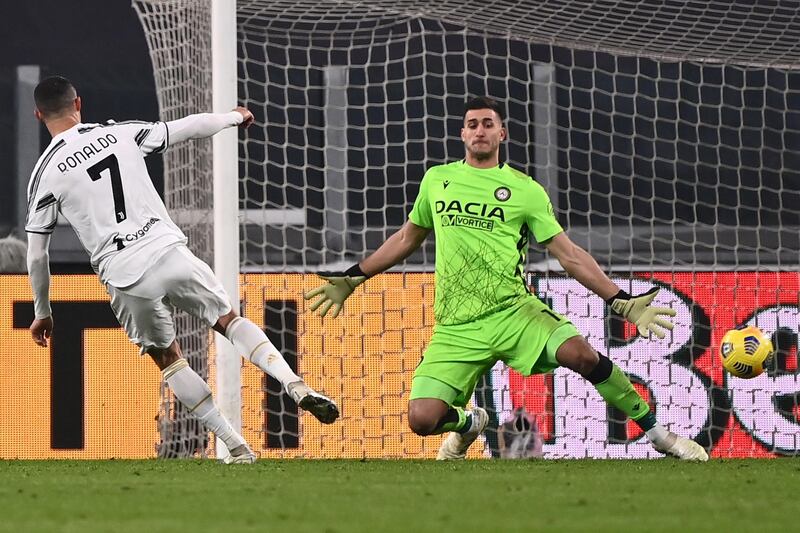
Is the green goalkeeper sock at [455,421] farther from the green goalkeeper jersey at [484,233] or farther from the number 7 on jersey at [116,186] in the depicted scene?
the number 7 on jersey at [116,186]

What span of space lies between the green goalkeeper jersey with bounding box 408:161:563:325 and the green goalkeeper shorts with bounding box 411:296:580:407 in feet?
0.19

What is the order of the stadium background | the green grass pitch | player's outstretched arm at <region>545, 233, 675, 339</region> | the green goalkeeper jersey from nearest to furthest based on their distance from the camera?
1. the green grass pitch
2. player's outstretched arm at <region>545, 233, 675, 339</region>
3. the green goalkeeper jersey
4. the stadium background

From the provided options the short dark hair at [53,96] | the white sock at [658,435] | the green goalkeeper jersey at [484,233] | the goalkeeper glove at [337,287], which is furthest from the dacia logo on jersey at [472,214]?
the short dark hair at [53,96]

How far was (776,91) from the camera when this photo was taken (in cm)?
892

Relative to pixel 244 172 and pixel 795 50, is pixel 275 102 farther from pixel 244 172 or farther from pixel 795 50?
pixel 795 50

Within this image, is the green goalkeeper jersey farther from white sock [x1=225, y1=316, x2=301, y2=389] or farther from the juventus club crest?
white sock [x1=225, y1=316, x2=301, y2=389]

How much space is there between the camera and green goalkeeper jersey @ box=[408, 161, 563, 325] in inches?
249

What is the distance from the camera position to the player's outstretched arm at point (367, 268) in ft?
21.5

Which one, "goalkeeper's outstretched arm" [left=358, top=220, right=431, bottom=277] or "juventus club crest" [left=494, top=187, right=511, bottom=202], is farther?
"goalkeeper's outstretched arm" [left=358, top=220, right=431, bottom=277]

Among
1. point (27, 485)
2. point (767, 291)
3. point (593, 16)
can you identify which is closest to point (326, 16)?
point (593, 16)

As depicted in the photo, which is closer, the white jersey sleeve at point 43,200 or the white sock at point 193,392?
the white jersey sleeve at point 43,200

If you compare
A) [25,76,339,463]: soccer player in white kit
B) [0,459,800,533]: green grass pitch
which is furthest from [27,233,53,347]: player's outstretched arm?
[0,459,800,533]: green grass pitch

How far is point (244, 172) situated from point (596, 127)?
2.23m

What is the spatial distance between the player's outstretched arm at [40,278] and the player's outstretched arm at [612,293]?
2.17 metres
